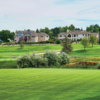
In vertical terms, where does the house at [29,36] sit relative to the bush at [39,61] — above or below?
above

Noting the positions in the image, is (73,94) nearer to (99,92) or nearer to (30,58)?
(99,92)

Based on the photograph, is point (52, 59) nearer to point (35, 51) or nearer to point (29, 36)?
point (35, 51)

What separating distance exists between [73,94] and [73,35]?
127138mm

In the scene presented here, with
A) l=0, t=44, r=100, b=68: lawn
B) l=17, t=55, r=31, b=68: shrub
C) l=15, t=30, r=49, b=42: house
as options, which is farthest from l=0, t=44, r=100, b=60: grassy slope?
l=15, t=30, r=49, b=42: house

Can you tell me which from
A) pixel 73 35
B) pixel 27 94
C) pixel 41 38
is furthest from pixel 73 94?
pixel 41 38

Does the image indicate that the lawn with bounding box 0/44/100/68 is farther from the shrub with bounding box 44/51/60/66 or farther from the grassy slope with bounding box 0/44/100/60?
the shrub with bounding box 44/51/60/66

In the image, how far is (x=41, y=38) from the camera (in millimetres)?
145250

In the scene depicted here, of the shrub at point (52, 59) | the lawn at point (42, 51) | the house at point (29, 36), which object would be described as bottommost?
the lawn at point (42, 51)

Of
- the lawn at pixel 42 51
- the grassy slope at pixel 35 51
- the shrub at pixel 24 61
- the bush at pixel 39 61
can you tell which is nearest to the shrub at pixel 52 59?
the bush at pixel 39 61

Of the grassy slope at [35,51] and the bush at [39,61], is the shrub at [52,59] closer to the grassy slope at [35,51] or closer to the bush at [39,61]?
the bush at [39,61]

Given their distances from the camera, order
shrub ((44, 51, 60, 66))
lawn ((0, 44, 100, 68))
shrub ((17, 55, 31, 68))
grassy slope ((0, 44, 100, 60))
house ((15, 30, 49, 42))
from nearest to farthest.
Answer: shrub ((17, 55, 31, 68))
shrub ((44, 51, 60, 66))
lawn ((0, 44, 100, 68))
grassy slope ((0, 44, 100, 60))
house ((15, 30, 49, 42))

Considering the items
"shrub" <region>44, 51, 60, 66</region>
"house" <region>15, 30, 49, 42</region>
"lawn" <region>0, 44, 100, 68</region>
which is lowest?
"lawn" <region>0, 44, 100, 68</region>

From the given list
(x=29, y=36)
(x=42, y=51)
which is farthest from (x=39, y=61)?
(x=29, y=36)

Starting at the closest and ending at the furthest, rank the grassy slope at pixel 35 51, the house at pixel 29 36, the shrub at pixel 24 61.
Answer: the shrub at pixel 24 61
the grassy slope at pixel 35 51
the house at pixel 29 36
